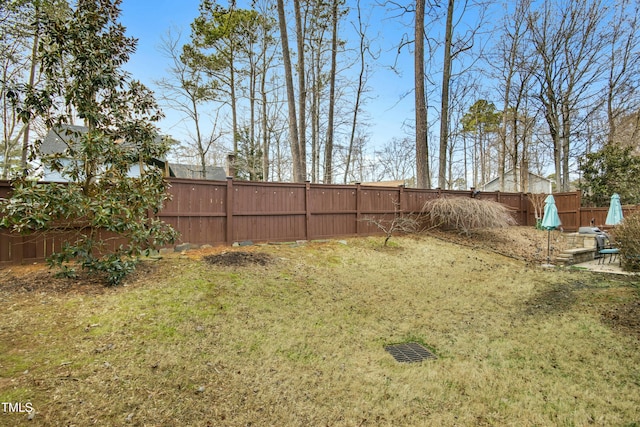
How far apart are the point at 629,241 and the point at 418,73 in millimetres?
7455

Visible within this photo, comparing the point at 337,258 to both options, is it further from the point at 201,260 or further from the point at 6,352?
the point at 6,352

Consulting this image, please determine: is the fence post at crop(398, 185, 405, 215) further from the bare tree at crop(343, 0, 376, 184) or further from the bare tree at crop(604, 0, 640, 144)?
the bare tree at crop(604, 0, 640, 144)

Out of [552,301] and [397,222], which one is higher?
[397,222]

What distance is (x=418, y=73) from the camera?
33.6ft

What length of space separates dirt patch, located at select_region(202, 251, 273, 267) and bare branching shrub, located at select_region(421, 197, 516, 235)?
5688mm

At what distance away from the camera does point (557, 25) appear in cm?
1388

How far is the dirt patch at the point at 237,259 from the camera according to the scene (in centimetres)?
498

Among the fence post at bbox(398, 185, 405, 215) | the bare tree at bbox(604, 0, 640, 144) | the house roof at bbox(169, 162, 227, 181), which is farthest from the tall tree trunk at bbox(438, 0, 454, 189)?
the house roof at bbox(169, 162, 227, 181)

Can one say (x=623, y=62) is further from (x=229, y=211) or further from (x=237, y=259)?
(x=237, y=259)

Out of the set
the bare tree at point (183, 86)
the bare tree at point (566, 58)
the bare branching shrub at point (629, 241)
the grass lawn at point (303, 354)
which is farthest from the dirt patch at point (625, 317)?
the bare tree at point (183, 86)

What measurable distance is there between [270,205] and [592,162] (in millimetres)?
14318

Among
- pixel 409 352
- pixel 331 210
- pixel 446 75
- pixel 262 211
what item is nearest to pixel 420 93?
pixel 446 75

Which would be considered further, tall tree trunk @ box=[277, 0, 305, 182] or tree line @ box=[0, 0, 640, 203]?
tree line @ box=[0, 0, 640, 203]

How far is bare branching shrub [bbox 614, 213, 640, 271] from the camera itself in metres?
5.42
